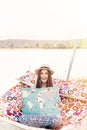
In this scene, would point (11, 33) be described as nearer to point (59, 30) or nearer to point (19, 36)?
point (19, 36)

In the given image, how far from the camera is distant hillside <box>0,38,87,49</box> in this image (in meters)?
0.90

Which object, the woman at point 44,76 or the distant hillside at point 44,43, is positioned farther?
the distant hillside at point 44,43

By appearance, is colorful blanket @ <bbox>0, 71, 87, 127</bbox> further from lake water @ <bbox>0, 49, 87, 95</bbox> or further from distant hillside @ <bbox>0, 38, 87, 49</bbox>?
distant hillside @ <bbox>0, 38, 87, 49</bbox>

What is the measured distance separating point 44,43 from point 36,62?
82 mm

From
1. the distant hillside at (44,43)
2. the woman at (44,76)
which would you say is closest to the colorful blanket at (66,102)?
the woman at (44,76)

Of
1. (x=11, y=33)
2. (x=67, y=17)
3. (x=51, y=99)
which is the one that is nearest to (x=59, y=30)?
(x=67, y=17)

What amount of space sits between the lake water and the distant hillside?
17 mm

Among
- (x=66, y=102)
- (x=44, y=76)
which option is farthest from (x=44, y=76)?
(x=66, y=102)

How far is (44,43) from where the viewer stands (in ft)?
2.98

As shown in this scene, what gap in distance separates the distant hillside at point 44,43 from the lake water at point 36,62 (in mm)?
17

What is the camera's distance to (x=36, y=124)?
2.39 ft

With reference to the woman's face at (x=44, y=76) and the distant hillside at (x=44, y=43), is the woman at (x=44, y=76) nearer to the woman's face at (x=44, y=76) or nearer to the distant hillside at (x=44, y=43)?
the woman's face at (x=44, y=76)

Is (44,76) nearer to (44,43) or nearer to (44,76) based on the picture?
(44,76)

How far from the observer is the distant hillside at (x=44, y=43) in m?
0.90
